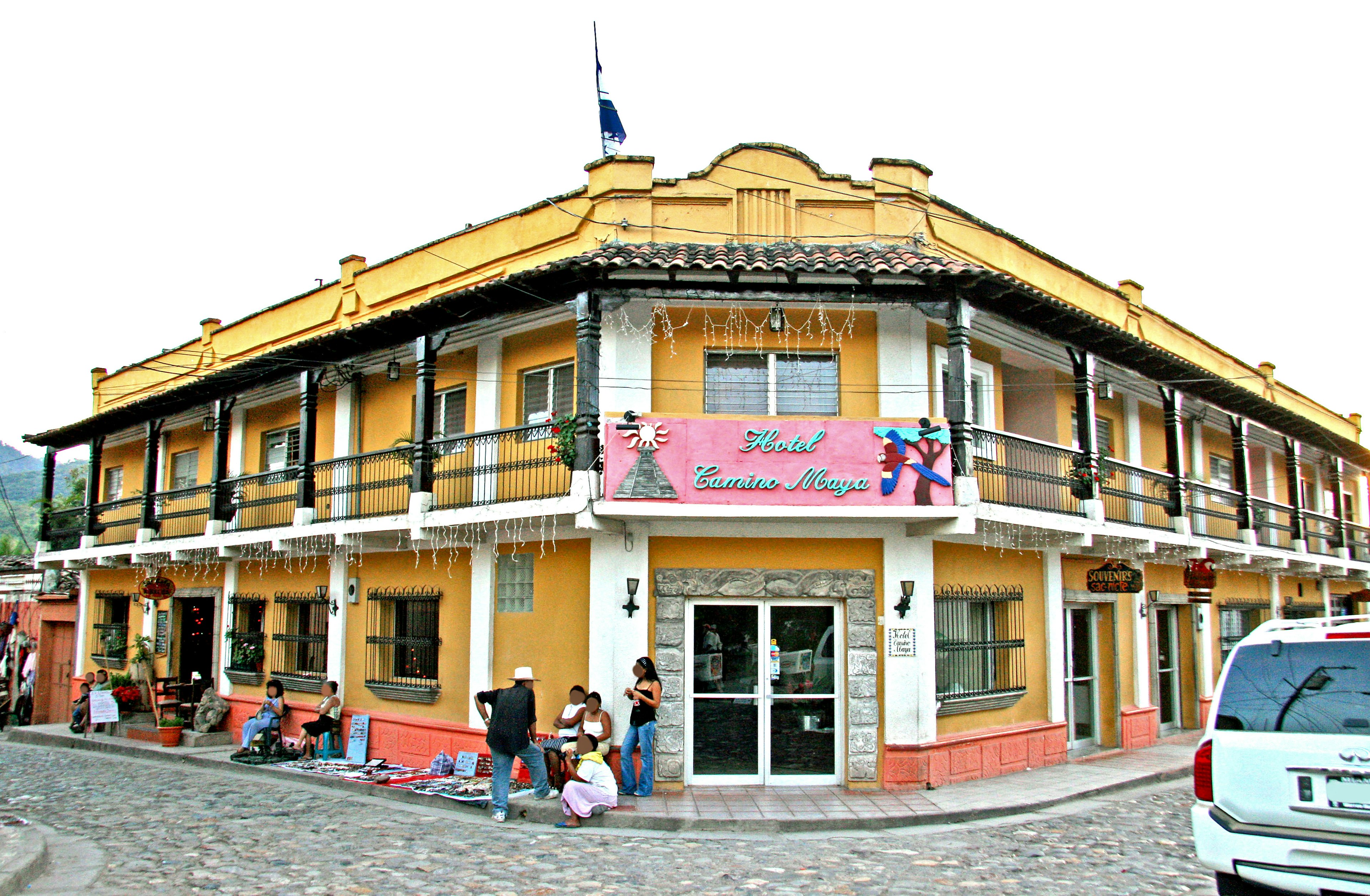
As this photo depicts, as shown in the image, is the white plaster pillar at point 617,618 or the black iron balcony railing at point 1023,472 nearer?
the white plaster pillar at point 617,618

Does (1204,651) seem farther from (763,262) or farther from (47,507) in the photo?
(47,507)

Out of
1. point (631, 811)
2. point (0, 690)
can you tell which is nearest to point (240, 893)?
point (631, 811)

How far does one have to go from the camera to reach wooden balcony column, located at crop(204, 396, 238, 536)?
16.9 m

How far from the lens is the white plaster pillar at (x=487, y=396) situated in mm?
13062

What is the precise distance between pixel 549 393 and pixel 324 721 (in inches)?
239

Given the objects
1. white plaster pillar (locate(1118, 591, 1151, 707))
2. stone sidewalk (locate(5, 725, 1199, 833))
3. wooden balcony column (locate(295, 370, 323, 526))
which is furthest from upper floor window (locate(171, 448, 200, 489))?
white plaster pillar (locate(1118, 591, 1151, 707))

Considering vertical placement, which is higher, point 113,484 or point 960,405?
point 113,484

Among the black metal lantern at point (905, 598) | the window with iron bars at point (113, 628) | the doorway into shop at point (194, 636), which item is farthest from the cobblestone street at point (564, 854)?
the window with iron bars at point (113, 628)

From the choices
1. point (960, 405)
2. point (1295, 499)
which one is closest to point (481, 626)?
Answer: point (960, 405)

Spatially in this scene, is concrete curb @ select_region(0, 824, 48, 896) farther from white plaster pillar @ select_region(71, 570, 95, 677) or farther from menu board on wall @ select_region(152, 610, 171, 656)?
white plaster pillar @ select_region(71, 570, 95, 677)

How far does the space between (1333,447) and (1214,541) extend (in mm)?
8902

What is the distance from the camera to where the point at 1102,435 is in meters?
16.2

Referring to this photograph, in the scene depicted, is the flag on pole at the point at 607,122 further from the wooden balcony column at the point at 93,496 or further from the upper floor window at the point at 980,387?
the wooden balcony column at the point at 93,496

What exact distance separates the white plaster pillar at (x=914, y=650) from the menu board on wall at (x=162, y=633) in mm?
14949
